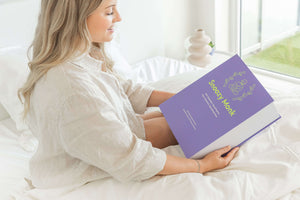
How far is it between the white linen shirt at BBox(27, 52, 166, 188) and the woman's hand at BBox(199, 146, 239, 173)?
0.12 m

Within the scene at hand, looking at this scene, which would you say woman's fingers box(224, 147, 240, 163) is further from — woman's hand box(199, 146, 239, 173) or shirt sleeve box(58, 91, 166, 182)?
shirt sleeve box(58, 91, 166, 182)

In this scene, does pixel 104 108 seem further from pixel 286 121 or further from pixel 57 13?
pixel 286 121

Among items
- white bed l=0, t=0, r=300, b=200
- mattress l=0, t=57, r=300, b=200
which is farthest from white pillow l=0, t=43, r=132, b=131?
mattress l=0, t=57, r=300, b=200

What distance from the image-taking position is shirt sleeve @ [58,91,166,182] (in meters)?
0.85

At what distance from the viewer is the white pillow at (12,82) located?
4.89 ft

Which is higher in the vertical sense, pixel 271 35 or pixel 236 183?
pixel 236 183

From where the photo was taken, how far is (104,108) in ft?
2.87

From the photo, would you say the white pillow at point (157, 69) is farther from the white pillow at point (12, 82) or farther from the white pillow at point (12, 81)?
the white pillow at point (12, 82)

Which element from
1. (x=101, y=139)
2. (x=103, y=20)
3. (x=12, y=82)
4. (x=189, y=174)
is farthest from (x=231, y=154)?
(x=12, y=82)

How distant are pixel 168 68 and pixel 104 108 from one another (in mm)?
1203

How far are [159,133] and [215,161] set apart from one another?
0.24m

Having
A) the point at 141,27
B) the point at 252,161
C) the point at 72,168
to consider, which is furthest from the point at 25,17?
the point at 252,161

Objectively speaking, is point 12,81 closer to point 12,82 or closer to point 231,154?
point 12,82

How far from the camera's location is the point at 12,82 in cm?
149
